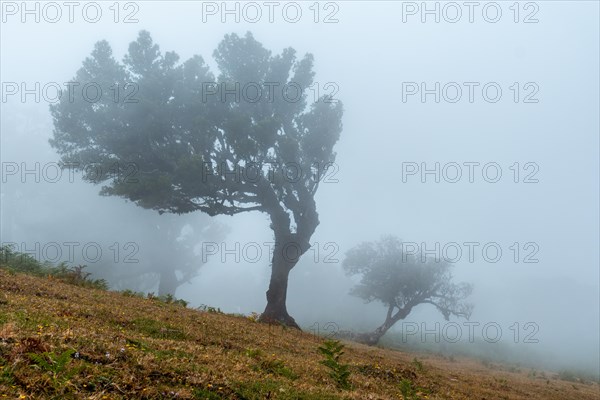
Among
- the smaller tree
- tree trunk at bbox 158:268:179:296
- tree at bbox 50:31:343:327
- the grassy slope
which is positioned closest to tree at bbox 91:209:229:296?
tree trunk at bbox 158:268:179:296

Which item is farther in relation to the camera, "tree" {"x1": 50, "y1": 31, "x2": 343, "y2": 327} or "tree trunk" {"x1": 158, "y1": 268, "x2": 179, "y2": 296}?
"tree trunk" {"x1": 158, "y1": 268, "x2": 179, "y2": 296}

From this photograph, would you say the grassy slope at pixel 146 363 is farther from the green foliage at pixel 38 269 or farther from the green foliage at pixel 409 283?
the green foliage at pixel 409 283

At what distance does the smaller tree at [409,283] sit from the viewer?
41.5m

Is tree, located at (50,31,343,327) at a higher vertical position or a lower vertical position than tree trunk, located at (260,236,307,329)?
higher

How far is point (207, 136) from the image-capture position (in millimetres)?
22812

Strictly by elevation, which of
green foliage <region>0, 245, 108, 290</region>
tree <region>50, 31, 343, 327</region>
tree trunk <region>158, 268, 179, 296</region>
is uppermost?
tree <region>50, 31, 343, 327</region>

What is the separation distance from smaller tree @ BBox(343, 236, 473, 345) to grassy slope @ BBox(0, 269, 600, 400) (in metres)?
30.4

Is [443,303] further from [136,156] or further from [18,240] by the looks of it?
[18,240]

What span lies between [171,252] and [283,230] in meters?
35.5

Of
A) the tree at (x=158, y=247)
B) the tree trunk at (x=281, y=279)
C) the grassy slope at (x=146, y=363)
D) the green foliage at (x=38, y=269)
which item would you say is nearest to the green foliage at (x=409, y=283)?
the tree trunk at (x=281, y=279)

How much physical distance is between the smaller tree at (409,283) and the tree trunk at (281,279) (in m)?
19.3

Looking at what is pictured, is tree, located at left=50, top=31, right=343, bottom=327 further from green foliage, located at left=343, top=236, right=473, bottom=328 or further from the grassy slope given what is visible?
green foliage, located at left=343, top=236, right=473, bottom=328

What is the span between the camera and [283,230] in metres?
23.8

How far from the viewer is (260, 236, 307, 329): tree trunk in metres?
22.4
